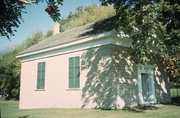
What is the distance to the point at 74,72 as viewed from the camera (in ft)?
44.4

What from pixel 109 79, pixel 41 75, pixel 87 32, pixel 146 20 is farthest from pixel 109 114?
pixel 41 75

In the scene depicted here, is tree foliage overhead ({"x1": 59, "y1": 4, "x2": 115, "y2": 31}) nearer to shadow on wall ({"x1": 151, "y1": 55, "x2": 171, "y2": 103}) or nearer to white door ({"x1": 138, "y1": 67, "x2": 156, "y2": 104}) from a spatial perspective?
shadow on wall ({"x1": 151, "y1": 55, "x2": 171, "y2": 103})

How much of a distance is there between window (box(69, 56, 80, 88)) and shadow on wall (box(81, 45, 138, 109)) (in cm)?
66

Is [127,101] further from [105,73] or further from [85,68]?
[85,68]

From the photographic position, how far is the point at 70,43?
13938mm

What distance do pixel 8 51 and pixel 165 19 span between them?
A: 31125 millimetres

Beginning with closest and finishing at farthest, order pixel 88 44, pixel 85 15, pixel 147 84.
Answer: pixel 88 44 < pixel 147 84 < pixel 85 15

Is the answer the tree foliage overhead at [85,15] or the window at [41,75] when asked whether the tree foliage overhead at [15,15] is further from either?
the tree foliage overhead at [85,15]

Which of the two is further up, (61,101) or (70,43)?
(70,43)

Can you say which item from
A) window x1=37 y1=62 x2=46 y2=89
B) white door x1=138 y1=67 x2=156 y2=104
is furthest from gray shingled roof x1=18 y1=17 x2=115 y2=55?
white door x1=138 y1=67 x2=156 y2=104

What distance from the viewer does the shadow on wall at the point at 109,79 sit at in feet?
37.0

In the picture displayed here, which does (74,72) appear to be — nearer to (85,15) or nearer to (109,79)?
(109,79)

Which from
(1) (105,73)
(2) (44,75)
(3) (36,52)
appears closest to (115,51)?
(1) (105,73)

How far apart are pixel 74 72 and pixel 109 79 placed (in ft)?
10.6
